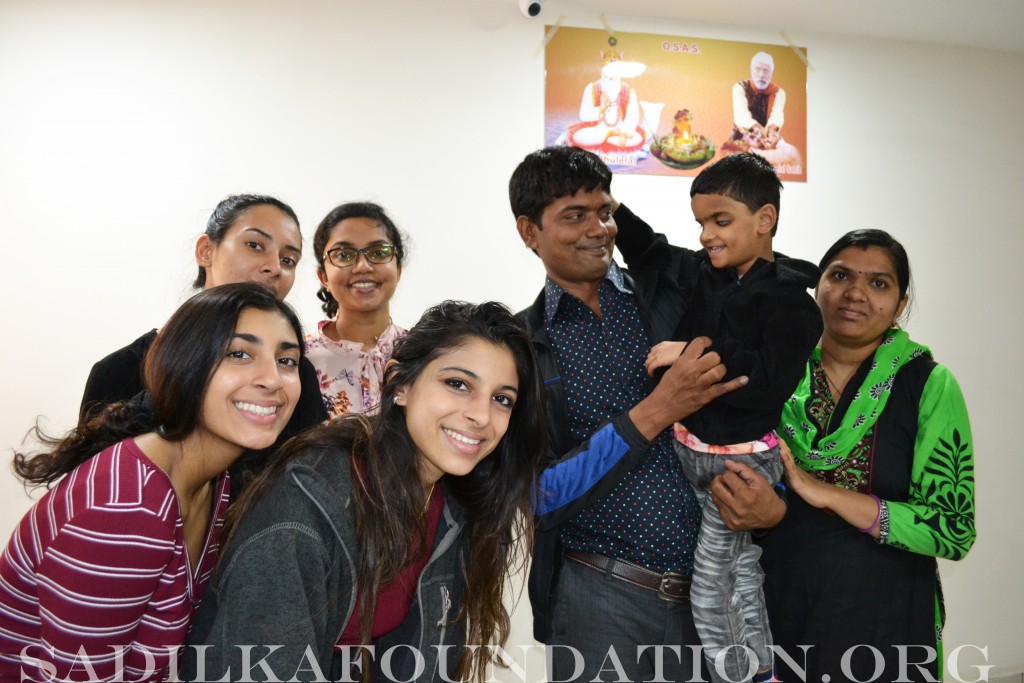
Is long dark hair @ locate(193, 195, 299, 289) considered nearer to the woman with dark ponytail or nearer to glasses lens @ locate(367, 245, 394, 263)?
glasses lens @ locate(367, 245, 394, 263)

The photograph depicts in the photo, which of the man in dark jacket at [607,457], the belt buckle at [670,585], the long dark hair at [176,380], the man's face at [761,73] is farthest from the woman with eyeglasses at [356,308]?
the man's face at [761,73]

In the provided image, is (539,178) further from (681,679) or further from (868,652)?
(868,652)

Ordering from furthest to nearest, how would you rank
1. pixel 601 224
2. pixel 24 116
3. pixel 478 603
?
pixel 24 116
pixel 601 224
pixel 478 603

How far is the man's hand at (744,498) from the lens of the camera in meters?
1.86

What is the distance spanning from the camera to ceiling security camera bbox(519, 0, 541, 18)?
3.77 metres

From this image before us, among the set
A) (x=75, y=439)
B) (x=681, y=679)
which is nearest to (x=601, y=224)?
(x=681, y=679)

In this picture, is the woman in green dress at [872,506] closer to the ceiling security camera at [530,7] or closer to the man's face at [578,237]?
the man's face at [578,237]

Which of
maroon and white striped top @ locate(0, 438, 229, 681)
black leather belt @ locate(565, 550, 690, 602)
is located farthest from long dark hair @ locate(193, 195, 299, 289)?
black leather belt @ locate(565, 550, 690, 602)

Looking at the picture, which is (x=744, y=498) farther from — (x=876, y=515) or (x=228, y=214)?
(x=228, y=214)

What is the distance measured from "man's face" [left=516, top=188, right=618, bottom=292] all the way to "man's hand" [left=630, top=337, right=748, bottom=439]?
1.38 ft

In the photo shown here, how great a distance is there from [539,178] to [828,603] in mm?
1354

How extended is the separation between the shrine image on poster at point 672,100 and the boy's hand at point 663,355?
2197 mm

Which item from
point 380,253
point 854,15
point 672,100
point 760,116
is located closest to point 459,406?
point 380,253

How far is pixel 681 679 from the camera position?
1.99 meters
